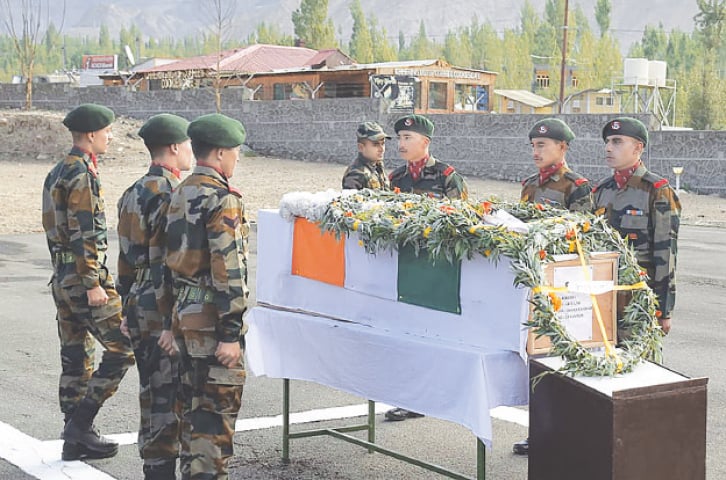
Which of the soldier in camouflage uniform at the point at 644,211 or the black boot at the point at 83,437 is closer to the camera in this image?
the black boot at the point at 83,437

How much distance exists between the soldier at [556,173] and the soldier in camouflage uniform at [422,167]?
78cm

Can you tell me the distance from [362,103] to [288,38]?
7667 centimetres

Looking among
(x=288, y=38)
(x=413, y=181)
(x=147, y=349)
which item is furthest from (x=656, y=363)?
(x=288, y=38)

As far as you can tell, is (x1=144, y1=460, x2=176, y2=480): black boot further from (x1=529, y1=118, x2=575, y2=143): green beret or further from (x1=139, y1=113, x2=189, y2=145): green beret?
(x1=529, y1=118, x2=575, y2=143): green beret

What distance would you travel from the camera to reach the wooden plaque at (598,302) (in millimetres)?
4801

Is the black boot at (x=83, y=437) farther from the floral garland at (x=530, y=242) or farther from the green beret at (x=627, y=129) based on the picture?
the green beret at (x=627, y=129)

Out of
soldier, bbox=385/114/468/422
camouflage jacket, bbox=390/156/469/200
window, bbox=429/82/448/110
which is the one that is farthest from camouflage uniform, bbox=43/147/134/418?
window, bbox=429/82/448/110

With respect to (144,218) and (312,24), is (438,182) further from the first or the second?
(312,24)

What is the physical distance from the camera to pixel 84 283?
627 cm

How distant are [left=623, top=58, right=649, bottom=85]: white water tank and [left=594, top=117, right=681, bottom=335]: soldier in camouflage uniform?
4090cm

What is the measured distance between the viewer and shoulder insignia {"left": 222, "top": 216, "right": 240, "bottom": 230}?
498 centimetres

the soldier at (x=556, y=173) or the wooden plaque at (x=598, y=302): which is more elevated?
the soldier at (x=556, y=173)

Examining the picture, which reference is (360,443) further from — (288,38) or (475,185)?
(288,38)

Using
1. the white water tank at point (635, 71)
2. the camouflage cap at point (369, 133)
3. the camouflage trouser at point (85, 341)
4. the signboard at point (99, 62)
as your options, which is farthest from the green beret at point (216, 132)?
the signboard at point (99, 62)
